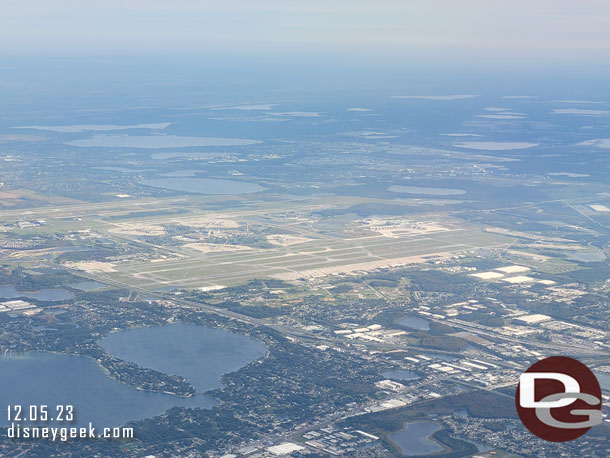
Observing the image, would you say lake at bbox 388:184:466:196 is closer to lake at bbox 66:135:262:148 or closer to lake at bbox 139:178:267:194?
lake at bbox 139:178:267:194

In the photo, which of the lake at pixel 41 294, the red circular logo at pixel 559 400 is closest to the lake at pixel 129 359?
the lake at pixel 41 294

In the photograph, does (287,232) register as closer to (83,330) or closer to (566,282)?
(566,282)

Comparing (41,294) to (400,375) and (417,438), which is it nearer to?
(400,375)

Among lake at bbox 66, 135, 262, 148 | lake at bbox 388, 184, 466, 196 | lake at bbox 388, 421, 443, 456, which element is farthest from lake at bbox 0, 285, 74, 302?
lake at bbox 66, 135, 262, 148

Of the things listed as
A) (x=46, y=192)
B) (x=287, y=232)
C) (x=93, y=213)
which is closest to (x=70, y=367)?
(x=287, y=232)

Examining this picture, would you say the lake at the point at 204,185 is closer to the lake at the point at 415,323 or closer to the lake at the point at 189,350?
the lake at the point at 415,323

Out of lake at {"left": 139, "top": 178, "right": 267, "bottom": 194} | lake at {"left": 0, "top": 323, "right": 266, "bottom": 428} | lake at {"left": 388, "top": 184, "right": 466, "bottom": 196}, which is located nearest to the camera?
lake at {"left": 0, "top": 323, "right": 266, "bottom": 428}
